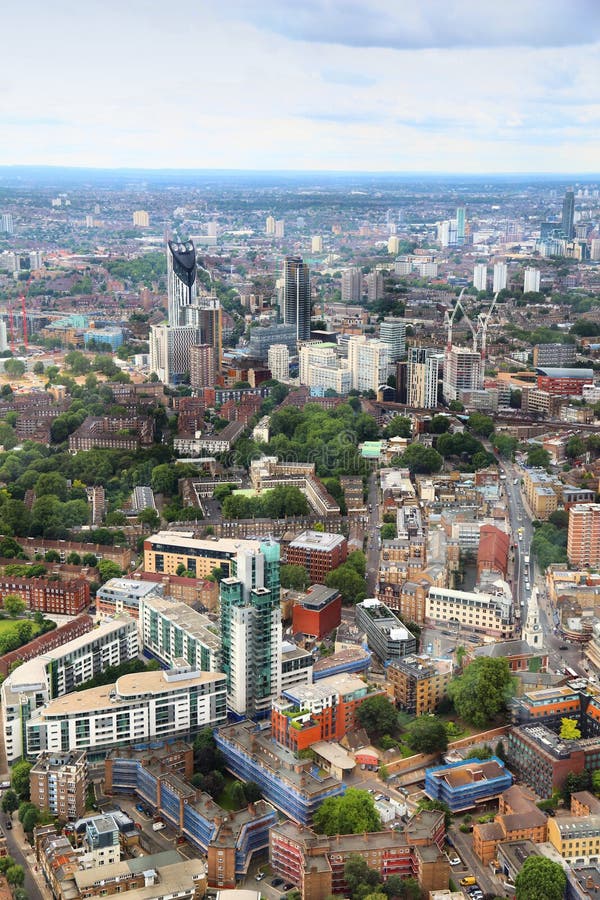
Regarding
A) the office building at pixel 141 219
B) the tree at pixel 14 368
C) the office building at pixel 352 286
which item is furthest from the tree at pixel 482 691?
the office building at pixel 141 219

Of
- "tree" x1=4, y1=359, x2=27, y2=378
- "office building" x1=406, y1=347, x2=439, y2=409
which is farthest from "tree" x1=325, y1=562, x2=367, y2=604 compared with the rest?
"tree" x1=4, y1=359, x2=27, y2=378

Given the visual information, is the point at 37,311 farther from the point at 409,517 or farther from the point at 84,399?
the point at 409,517

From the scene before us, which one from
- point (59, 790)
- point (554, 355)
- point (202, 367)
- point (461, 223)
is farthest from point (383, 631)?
point (461, 223)

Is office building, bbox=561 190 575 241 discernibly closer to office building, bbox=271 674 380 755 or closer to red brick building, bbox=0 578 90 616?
red brick building, bbox=0 578 90 616

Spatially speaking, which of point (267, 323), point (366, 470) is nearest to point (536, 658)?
point (366, 470)

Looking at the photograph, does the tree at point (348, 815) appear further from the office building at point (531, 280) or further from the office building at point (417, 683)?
the office building at point (531, 280)

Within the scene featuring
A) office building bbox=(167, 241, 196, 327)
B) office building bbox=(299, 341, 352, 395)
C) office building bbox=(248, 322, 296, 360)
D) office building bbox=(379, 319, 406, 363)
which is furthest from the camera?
office building bbox=(167, 241, 196, 327)

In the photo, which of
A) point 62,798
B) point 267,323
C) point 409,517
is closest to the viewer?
point 62,798
